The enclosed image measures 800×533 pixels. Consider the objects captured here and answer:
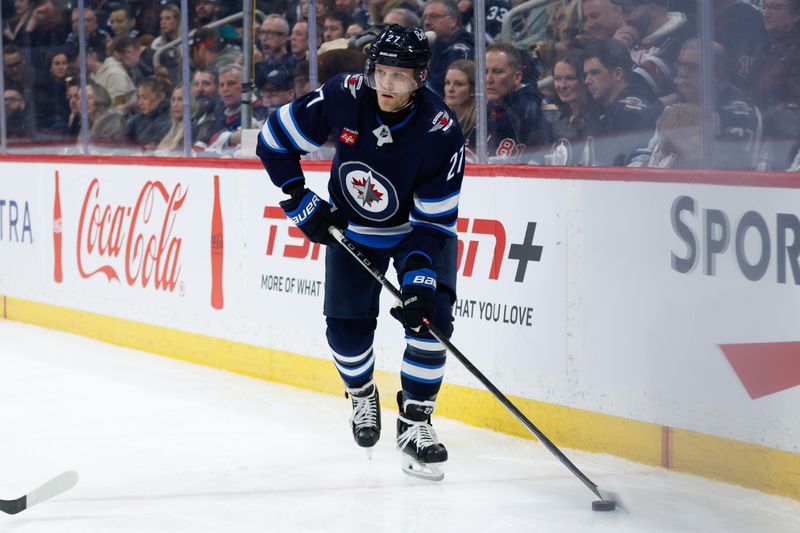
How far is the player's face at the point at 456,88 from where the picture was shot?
4469mm

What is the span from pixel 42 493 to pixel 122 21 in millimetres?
3656

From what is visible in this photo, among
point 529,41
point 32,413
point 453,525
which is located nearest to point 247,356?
point 32,413

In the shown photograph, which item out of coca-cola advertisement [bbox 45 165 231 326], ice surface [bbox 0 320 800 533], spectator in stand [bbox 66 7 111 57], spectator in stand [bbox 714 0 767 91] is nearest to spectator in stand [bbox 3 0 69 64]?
spectator in stand [bbox 66 7 111 57]

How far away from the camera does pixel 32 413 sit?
4625 millimetres

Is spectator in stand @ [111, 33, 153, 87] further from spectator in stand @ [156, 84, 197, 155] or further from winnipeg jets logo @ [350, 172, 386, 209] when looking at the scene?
winnipeg jets logo @ [350, 172, 386, 209]

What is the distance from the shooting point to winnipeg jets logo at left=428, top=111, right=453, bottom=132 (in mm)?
3404

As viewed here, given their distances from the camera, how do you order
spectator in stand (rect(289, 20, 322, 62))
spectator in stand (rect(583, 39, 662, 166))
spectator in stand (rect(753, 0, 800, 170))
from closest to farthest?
spectator in stand (rect(753, 0, 800, 170)) → spectator in stand (rect(583, 39, 662, 166)) → spectator in stand (rect(289, 20, 322, 62))

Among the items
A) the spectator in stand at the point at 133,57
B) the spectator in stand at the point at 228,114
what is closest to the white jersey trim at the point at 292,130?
the spectator in stand at the point at 228,114

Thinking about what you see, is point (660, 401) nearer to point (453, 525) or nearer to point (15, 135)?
point (453, 525)

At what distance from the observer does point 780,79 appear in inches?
131

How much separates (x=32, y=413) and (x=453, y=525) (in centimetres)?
211

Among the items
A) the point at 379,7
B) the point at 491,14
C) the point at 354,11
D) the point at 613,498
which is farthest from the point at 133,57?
the point at 613,498

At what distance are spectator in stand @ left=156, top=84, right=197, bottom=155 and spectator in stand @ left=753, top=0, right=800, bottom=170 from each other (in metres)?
3.25

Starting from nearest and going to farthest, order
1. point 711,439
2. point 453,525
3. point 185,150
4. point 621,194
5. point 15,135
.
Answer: point 453,525 < point 711,439 < point 621,194 < point 185,150 < point 15,135
